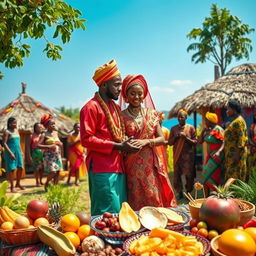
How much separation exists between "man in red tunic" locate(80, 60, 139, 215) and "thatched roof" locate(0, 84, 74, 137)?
34.4 ft

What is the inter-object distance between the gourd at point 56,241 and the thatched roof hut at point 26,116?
447 inches

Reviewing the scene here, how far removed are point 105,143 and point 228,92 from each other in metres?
8.62

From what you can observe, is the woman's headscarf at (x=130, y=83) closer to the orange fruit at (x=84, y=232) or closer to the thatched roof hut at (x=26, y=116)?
the orange fruit at (x=84, y=232)

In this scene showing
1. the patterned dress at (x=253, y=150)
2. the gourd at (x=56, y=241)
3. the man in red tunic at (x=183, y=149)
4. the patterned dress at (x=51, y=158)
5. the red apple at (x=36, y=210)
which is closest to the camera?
the gourd at (x=56, y=241)

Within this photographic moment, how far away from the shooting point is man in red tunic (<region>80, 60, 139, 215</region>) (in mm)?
3047

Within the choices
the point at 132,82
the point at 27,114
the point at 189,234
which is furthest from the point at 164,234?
the point at 27,114

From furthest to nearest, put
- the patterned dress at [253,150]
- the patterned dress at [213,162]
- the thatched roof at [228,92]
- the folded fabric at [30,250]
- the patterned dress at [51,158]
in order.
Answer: the thatched roof at [228,92], the patterned dress at [51,158], the patterned dress at [253,150], the patterned dress at [213,162], the folded fabric at [30,250]

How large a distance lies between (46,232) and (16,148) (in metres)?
7.55

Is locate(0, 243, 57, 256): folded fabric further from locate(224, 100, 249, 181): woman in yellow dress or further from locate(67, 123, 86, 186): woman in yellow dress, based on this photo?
locate(67, 123, 86, 186): woman in yellow dress

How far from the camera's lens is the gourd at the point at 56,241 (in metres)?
2.00

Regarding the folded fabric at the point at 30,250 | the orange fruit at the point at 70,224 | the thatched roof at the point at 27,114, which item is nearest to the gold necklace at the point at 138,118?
the orange fruit at the point at 70,224

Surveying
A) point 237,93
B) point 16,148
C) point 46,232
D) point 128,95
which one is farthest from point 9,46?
point 237,93

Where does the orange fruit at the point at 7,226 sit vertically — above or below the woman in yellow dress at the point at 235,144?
below

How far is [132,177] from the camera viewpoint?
3256mm
